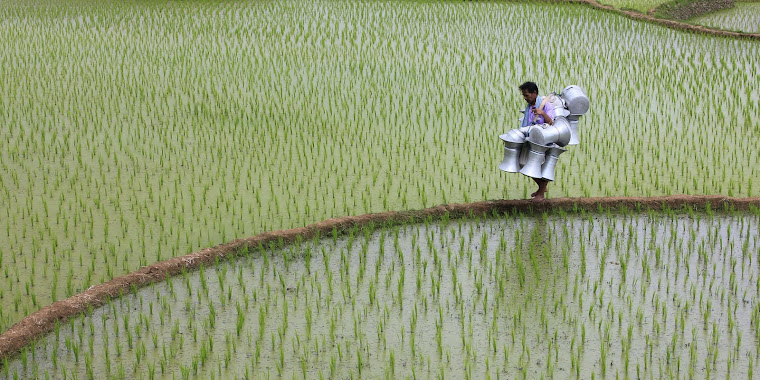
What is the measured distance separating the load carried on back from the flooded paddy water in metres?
0.30

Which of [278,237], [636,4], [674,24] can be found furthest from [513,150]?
[636,4]

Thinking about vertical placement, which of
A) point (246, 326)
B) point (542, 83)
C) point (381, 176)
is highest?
point (542, 83)

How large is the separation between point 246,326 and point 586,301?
1.44 m

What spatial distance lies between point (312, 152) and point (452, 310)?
2680 mm

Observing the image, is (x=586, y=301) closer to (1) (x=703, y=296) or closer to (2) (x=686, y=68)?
(1) (x=703, y=296)

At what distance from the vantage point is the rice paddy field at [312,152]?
4027 millimetres

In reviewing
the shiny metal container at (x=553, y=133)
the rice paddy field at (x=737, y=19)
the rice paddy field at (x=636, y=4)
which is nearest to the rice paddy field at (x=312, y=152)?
the shiny metal container at (x=553, y=133)

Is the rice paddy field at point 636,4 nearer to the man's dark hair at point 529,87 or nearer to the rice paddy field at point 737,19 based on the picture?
the rice paddy field at point 737,19

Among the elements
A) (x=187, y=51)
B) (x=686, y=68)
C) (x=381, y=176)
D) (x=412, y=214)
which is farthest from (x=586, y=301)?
(x=187, y=51)

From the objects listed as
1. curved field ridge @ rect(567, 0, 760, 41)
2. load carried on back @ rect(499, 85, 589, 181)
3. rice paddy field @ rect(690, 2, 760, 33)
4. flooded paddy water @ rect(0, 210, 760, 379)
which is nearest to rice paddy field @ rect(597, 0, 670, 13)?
curved field ridge @ rect(567, 0, 760, 41)

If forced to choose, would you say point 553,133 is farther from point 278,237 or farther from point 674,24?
point 674,24

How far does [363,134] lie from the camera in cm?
720

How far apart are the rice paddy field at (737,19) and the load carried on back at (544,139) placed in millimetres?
7282

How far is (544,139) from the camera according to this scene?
520 centimetres
